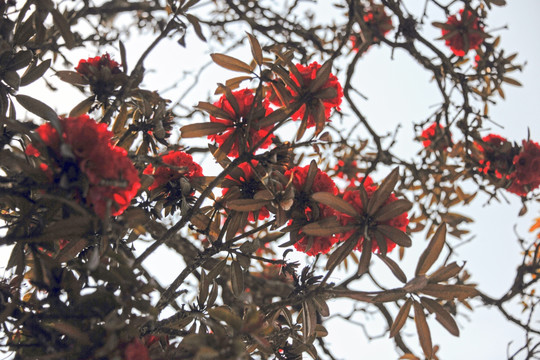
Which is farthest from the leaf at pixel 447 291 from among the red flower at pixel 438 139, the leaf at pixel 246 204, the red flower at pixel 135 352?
the red flower at pixel 438 139

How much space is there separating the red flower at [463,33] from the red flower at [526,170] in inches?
27.1

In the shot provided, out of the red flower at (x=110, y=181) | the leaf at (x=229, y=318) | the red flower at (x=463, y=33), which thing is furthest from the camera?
the red flower at (x=463, y=33)

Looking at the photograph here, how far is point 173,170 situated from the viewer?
1.28 m

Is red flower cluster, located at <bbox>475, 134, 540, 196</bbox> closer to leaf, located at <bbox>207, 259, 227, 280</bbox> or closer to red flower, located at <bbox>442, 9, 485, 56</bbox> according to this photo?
red flower, located at <bbox>442, 9, 485, 56</bbox>

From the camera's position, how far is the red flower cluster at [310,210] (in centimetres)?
120

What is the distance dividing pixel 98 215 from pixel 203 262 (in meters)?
0.53

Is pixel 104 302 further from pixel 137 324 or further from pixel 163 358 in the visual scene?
pixel 163 358

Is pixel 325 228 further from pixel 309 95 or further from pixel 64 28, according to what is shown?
pixel 64 28

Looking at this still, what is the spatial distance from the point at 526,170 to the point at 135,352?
7.12 ft

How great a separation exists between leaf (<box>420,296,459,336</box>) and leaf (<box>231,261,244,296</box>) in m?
0.50

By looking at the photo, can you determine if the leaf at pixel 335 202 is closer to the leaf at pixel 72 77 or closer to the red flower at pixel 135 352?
the red flower at pixel 135 352

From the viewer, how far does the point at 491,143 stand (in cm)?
246

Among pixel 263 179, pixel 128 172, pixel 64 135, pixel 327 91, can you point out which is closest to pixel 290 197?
pixel 263 179

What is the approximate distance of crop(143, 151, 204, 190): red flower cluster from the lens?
4.22 ft
